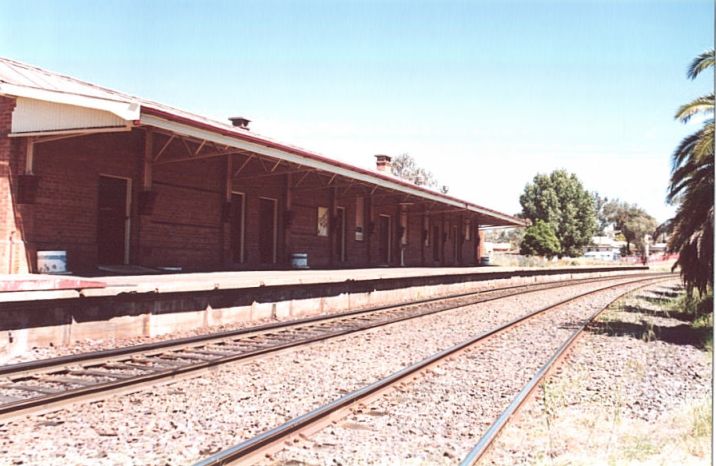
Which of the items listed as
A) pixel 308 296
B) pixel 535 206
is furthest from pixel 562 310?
pixel 535 206

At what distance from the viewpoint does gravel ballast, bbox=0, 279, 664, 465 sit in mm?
4398

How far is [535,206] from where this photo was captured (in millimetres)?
71062

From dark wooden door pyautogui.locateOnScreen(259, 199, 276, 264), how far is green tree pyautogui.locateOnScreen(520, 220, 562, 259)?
38.1m

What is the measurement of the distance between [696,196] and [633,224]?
99.2m

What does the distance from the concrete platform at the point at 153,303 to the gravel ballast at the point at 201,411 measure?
2574 mm

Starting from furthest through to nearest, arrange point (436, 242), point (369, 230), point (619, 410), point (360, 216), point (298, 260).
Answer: point (436, 242) → point (369, 230) → point (360, 216) → point (298, 260) → point (619, 410)

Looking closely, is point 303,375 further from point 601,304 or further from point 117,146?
point 601,304

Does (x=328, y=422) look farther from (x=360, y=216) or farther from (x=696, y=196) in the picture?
(x=360, y=216)

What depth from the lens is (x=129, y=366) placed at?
7.04m

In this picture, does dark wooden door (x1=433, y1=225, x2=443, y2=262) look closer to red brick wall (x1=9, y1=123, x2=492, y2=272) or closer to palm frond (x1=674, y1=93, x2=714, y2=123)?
red brick wall (x1=9, y1=123, x2=492, y2=272)

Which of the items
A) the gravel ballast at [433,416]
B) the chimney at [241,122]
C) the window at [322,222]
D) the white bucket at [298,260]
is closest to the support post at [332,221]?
the window at [322,222]

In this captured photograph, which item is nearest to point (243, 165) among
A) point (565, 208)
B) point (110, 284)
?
point (110, 284)

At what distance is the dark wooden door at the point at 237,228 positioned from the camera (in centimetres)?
1688

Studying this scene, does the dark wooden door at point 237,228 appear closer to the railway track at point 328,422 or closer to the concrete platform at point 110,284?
the concrete platform at point 110,284
